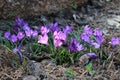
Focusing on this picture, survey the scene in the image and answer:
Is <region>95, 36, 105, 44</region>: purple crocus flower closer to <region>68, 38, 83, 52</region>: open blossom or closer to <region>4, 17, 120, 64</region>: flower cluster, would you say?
<region>4, 17, 120, 64</region>: flower cluster

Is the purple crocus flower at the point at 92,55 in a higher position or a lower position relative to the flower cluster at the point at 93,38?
lower

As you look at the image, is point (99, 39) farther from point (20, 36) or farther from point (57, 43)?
point (20, 36)

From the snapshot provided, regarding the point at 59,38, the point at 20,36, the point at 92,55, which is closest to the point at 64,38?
the point at 59,38

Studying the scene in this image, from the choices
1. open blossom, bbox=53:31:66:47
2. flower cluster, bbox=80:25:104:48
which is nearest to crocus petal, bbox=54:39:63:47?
open blossom, bbox=53:31:66:47

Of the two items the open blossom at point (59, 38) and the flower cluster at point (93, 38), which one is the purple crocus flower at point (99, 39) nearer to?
the flower cluster at point (93, 38)

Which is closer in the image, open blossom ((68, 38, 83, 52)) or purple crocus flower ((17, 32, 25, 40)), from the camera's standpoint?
open blossom ((68, 38, 83, 52))

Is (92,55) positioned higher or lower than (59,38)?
lower

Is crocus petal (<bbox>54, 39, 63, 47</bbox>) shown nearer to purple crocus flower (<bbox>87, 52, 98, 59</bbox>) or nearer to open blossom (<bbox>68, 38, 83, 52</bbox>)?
open blossom (<bbox>68, 38, 83, 52</bbox>)

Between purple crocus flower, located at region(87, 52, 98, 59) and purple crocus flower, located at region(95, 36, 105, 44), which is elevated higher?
purple crocus flower, located at region(95, 36, 105, 44)

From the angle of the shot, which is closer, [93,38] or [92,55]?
[92,55]

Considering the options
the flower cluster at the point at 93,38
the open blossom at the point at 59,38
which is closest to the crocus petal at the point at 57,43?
the open blossom at the point at 59,38

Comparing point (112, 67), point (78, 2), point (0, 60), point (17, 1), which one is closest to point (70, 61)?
point (112, 67)
